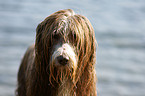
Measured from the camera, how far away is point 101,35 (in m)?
8.32

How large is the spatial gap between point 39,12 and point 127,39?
2817 millimetres

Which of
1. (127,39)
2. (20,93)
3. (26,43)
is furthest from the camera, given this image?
(127,39)

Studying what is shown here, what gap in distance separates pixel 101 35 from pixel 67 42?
4.77 m

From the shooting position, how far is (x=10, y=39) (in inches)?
316

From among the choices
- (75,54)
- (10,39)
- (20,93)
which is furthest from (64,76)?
(10,39)

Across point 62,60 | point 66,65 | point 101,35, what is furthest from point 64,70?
point 101,35

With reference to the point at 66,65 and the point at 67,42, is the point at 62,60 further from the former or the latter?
the point at 67,42

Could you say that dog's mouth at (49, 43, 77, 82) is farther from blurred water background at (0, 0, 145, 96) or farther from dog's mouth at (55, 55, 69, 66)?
blurred water background at (0, 0, 145, 96)

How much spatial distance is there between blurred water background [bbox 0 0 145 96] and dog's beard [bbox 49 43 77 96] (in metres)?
2.59

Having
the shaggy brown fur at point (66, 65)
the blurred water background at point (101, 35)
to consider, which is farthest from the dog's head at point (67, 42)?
the blurred water background at point (101, 35)

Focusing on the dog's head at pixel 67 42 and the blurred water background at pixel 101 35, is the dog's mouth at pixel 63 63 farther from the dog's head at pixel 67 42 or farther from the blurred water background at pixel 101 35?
the blurred water background at pixel 101 35

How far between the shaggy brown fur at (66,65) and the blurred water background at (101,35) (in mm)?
2526

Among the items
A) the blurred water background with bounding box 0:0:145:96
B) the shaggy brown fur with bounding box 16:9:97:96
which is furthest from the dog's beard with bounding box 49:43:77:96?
the blurred water background with bounding box 0:0:145:96

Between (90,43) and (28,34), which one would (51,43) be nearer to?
(90,43)
